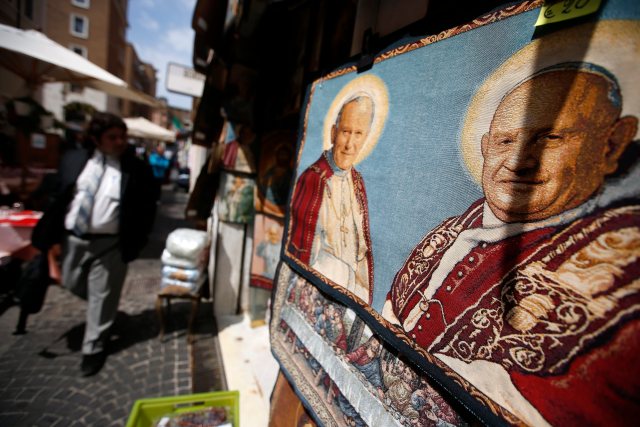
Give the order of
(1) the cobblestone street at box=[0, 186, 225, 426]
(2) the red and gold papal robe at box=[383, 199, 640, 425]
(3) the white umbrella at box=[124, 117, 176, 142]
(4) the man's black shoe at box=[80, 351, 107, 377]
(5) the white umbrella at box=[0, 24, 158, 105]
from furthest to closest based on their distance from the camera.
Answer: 1. (3) the white umbrella at box=[124, 117, 176, 142]
2. (5) the white umbrella at box=[0, 24, 158, 105]
3. (4) the man's black shoe at box=[80, 351, 107, 377]
4. (1) the cobblestone street at box=[0, 186, 225, 426]
5. (2) the red and gold papal robe at box=[383, 199, 640, 425]

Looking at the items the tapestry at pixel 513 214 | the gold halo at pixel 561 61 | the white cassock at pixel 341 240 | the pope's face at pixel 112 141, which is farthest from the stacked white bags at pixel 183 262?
the gold halo at pixel 561 61

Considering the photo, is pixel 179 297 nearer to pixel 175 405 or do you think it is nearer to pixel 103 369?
pixel 103 369

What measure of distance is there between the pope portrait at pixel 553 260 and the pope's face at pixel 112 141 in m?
2.97

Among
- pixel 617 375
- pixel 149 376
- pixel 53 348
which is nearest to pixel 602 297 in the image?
pixel 617 375

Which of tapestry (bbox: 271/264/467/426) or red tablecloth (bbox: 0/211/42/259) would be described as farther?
red tablecloth (bbox: 0/211/42/259)

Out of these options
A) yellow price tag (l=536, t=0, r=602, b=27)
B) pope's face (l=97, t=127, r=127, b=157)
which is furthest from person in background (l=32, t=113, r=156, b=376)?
yellow price tag (l=536, t=0, r=602, b=27)

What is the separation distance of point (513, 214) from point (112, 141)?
3.14 metres

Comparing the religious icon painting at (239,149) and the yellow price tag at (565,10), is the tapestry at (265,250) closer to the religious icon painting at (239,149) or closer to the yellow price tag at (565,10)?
the religious icon painting at (239,149)

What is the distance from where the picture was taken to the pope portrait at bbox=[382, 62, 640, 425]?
1.77ft

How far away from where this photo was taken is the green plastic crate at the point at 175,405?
1.83m

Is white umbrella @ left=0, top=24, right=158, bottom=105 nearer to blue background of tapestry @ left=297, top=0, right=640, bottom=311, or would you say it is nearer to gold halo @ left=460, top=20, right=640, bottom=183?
blue background of tapestry @ left=297, top=0, right=640, bottom=311

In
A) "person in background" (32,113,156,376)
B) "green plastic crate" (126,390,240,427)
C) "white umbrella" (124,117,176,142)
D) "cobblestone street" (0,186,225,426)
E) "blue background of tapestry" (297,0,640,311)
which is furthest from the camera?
"white umbrella" (124,117,176,142)

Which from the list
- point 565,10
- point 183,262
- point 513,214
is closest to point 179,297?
point 183,262

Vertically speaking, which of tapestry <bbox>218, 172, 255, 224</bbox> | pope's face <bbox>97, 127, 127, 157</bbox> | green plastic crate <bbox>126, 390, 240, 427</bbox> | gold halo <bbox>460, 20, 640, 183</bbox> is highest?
gold halo <bbox>460, 20, 640, 183</bbox>
